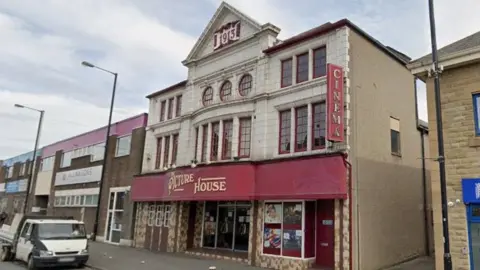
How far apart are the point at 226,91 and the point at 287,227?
7.24 metres

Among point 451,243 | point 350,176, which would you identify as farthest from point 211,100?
point 451,243

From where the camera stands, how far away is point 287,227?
1526cm

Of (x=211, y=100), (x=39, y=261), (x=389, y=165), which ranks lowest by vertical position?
(x=39, y=261)

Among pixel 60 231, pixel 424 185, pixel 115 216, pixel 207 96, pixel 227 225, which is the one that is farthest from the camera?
pixel 115 216

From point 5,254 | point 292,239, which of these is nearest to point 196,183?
point 292,239

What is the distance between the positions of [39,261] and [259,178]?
8383mm

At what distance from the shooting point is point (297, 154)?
604 inches

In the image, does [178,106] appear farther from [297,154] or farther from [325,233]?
[325,233]

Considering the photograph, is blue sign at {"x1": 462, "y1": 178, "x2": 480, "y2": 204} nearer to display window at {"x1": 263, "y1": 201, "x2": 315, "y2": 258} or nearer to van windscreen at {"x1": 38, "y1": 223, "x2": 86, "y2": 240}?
display window at {"x1": 263, "y1": 201, "x2": 315, "y2": 258}

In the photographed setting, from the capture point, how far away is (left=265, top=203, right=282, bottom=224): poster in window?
15.7m

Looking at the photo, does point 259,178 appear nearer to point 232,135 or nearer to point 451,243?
point 232,135

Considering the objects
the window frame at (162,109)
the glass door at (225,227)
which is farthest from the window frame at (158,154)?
the glass door at (225,227)

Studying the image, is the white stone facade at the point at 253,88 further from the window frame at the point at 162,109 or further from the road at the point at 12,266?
the road at the point at 12,266

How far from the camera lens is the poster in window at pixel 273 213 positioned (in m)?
15.7
